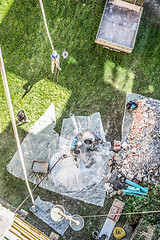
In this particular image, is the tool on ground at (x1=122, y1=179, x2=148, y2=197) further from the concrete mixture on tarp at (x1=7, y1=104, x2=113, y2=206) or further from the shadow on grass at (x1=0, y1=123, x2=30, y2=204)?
the shadow on grass at (x1=0, y1=123, x2=30, y2=204)

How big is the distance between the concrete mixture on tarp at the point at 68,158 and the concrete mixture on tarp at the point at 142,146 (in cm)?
63

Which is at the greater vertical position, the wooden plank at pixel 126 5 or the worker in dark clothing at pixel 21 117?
the wooden plank at pixel 126 5

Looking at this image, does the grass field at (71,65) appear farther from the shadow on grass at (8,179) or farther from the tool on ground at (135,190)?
the tool on ground at (135,190)

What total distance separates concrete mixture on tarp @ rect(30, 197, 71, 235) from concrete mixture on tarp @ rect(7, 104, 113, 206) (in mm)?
561

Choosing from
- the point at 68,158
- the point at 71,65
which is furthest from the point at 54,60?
the point at 68,158

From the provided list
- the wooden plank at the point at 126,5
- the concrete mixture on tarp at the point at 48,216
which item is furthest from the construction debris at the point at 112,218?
the wooden plank at the point at 126,5

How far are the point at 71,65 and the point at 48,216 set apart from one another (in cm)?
576

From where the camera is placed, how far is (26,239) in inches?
243

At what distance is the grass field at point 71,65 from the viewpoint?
8.95 metres

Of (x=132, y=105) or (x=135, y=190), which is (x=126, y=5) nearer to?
(x=132, y=105)

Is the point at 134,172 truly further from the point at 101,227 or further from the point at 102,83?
the point at 102,83

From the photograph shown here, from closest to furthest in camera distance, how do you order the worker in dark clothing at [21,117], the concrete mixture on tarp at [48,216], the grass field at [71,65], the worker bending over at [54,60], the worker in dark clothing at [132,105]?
1. the concrete mixture on tarp at [48,216]
2. the worker bending over at [54,60]
3. the worker in dark clothing at [21,117]
4. the worker in dark clothing at [132,105]
5. the grass field at [71,65]

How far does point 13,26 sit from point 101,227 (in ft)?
27.9

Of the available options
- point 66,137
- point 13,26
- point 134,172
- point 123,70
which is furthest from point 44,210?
point 13,26
